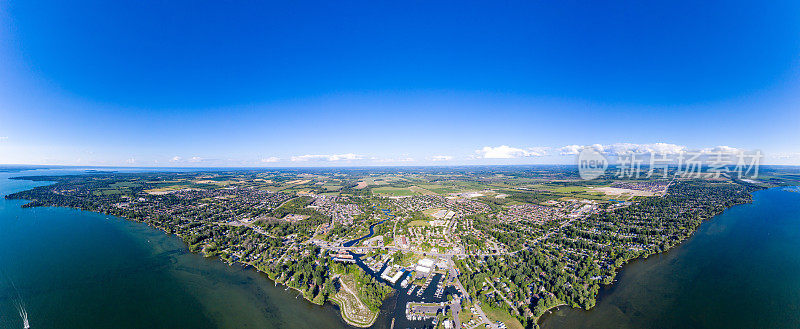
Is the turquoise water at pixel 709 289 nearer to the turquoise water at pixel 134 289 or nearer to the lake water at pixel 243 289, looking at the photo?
the lake water at pixel 243 289

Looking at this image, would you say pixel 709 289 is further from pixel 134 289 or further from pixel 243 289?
pixel 134 289

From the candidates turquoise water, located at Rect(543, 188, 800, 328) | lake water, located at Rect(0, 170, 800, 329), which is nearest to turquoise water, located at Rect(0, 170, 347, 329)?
lake water, located at Rect(0, 170, 800, 329)

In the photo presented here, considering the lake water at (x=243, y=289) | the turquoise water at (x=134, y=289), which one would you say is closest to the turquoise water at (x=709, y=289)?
the lake water at (x=243, y=289)

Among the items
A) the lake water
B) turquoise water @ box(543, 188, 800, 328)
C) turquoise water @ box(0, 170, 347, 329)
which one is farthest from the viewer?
turquoise water @ box(0, 170, 347, 329)

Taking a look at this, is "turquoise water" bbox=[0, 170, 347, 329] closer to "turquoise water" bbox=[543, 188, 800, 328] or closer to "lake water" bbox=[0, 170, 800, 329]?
"lake water" bbox=[0, 170, 800, 329]

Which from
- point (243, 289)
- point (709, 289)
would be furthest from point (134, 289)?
point (709, 289)

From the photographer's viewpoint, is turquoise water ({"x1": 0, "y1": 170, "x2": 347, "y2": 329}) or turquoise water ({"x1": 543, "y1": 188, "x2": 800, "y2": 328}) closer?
turquoise water ({"x1": 543, "y1": 188, "x2": 800, "y2": 328})
